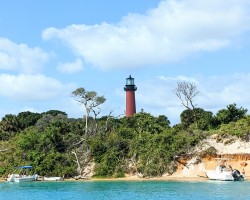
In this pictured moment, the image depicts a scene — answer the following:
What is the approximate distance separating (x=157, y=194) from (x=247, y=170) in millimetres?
19274

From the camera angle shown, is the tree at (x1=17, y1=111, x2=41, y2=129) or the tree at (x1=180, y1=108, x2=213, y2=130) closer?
the tree at (x1=180, y1=108, x2=213, y2=130)

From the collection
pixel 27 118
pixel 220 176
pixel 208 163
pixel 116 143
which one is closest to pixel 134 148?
pixel 116 143

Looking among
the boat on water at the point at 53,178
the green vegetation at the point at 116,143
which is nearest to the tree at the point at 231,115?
the green vegetation at the point at 116,143

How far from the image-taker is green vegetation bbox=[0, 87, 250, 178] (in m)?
58.4

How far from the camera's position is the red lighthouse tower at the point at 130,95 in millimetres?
86375

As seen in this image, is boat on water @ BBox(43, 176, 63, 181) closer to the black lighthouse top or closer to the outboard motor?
the outboard motor

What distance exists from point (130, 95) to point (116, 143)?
26578 mm

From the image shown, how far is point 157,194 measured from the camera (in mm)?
37438

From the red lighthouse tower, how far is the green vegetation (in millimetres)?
14396

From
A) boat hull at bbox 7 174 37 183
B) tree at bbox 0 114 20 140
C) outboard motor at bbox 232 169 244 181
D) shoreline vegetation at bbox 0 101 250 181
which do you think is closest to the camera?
outboard motor at bbox 232 169 244 181

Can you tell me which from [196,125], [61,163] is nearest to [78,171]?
[61,163]

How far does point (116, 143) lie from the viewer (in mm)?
61312

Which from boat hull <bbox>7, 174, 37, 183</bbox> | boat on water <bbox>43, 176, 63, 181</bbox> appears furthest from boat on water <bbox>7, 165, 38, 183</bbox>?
boat on water <bbox>43, 176, 63, 181</bbox>

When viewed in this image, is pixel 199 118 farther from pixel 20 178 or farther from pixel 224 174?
pixel 20 178
